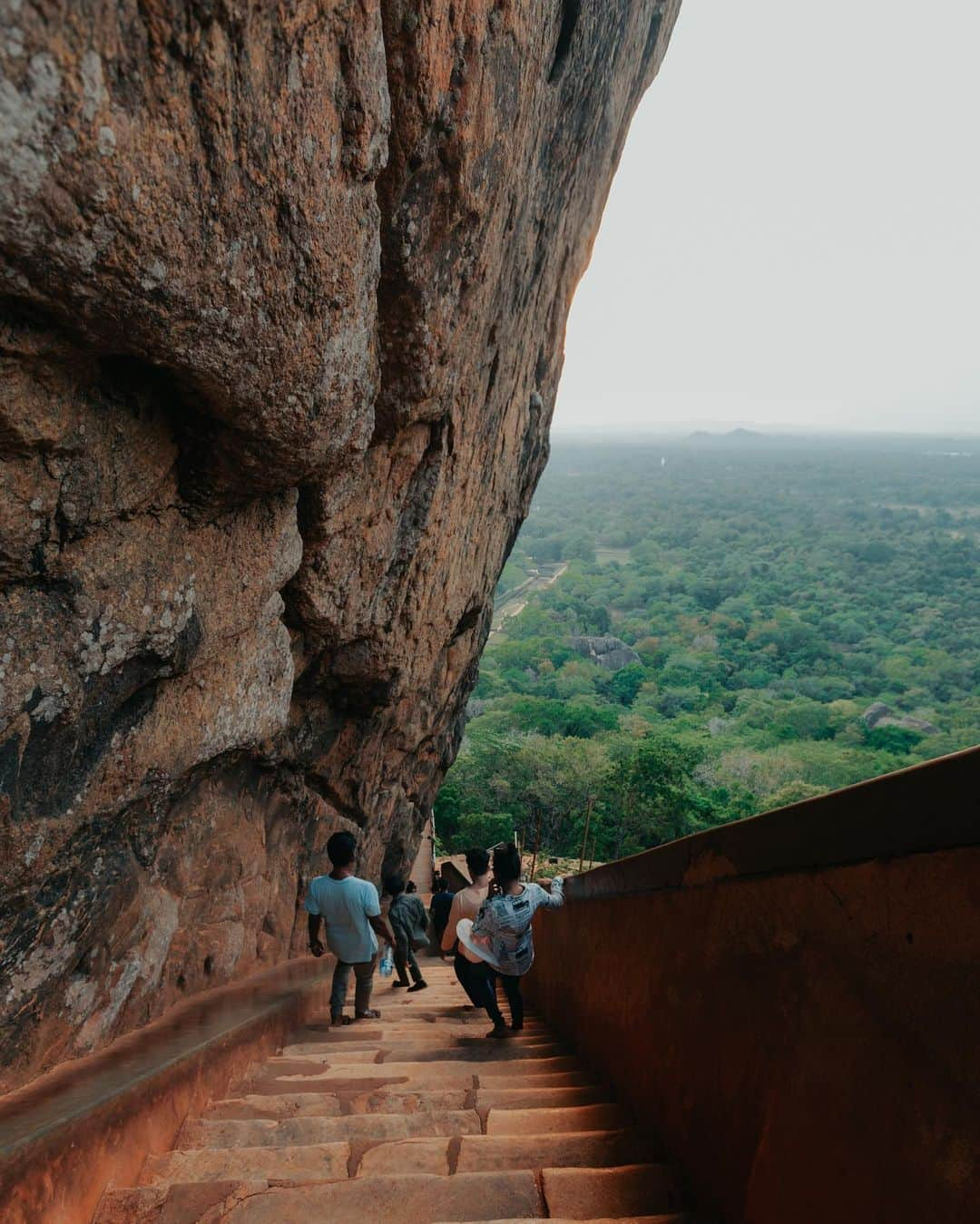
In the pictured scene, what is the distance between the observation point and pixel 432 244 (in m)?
4.91

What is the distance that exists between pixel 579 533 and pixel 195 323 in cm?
12643

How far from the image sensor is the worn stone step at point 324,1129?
148 inches

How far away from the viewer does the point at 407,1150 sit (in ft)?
11.5

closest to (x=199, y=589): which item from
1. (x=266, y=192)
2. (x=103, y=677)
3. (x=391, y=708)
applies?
(x=103, y=677)

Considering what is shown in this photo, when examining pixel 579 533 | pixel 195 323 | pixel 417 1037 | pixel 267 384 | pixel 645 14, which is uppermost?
pixel 645 14

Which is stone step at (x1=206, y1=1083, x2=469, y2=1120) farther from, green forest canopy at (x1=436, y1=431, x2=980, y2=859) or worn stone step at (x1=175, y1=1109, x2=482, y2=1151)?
green forest canopy at (x1=436, y1=431, x2=980, y2=859)

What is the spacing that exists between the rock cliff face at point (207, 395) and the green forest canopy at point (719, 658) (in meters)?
9.94

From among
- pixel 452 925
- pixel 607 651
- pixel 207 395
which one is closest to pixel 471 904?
pixel 452 925

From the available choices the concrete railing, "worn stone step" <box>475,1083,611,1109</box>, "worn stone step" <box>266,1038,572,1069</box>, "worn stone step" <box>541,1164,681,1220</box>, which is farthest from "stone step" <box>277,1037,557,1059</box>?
"worn stone step" <box>541,1164,681,1220</box>

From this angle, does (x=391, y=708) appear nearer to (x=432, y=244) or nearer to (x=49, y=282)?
(x=432, y=244)

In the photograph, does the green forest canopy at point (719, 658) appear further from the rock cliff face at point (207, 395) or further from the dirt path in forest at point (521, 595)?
the rock cliff face at point (207, 395)

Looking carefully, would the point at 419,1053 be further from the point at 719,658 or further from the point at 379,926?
the point at 719,658

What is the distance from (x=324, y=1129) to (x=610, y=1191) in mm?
1337

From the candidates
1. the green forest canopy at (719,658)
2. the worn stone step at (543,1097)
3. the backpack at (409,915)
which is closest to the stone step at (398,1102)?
the worn stone step at (543,1097)
